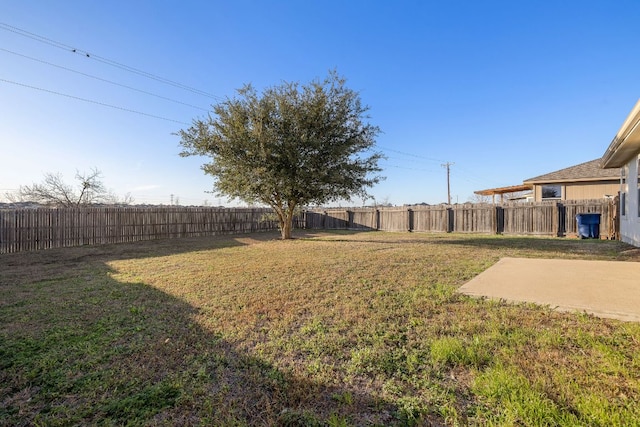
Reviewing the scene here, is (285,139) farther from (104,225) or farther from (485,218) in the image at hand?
(485,218)

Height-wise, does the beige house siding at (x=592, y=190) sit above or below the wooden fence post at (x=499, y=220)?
above

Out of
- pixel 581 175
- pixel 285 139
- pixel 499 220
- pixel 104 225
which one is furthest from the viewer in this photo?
pixel 581 175

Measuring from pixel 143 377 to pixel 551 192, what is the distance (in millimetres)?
19868

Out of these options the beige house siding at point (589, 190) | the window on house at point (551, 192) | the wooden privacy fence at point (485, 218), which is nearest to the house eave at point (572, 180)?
the beige house siding at point (589, 190)

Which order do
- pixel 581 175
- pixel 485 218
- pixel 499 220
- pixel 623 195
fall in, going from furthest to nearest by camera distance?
pixel 485 218
pixel 581 175
pixel 499 220
pixel 623 195

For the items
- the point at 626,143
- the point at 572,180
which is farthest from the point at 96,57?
the point at 572,180

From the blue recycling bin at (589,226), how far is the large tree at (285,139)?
9176mm

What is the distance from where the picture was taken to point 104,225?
36.6 feet

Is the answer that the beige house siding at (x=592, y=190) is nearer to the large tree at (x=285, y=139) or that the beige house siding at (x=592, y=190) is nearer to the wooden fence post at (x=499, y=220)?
the wooden fence post at (x=499, y=220)

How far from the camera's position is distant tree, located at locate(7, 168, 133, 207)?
1592 cm

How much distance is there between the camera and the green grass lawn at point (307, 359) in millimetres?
1669

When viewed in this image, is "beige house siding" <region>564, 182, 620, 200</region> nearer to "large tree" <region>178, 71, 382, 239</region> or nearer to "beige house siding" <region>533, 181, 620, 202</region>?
"beige house siding" <region>533, 181, 620, 202</region>

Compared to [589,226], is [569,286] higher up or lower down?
lower down

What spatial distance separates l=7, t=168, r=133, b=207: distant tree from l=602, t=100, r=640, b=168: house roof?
2147 cm
